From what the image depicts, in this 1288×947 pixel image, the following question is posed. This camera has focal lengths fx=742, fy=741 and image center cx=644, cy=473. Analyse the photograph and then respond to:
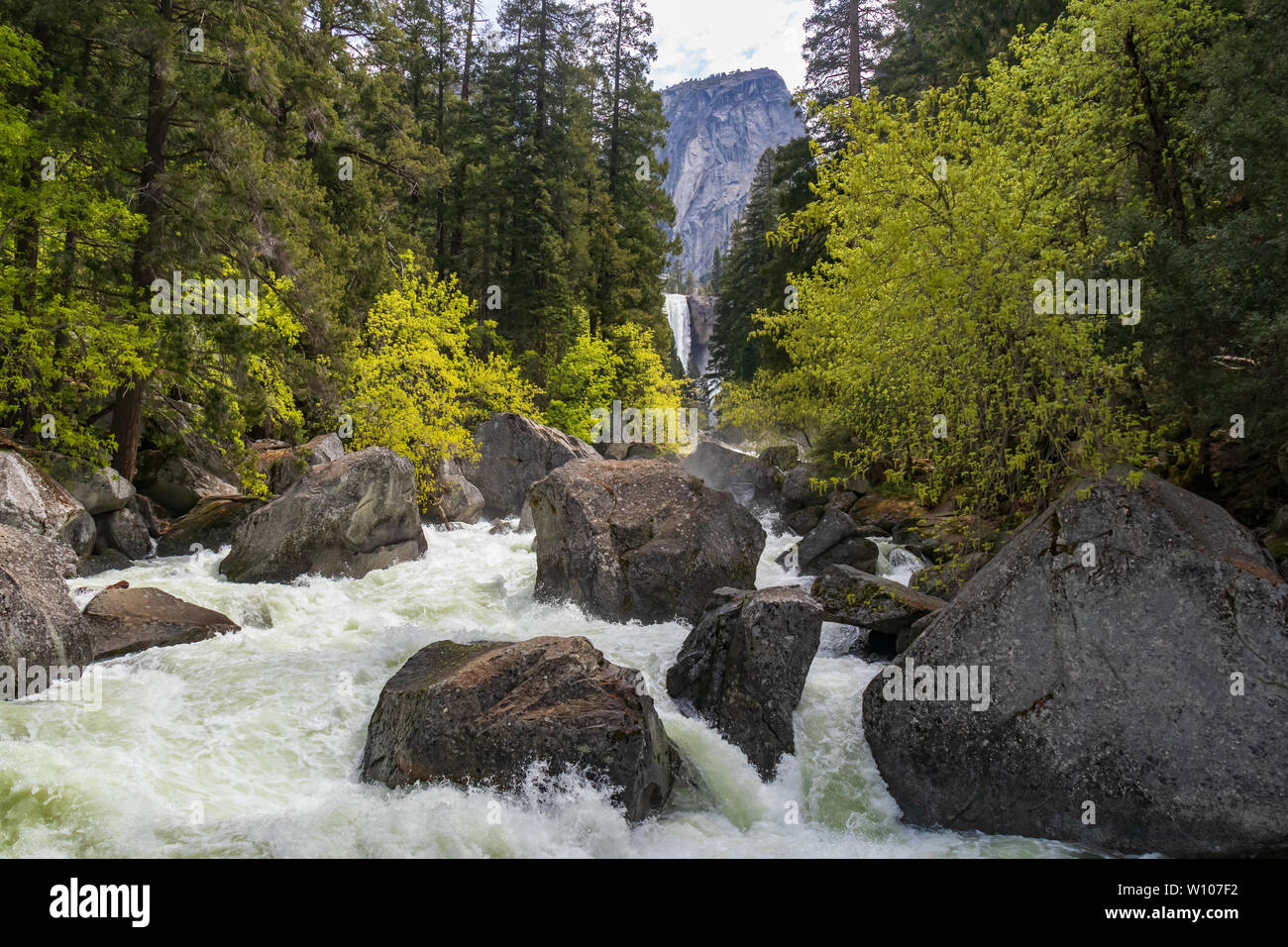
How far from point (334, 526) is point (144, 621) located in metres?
4.07

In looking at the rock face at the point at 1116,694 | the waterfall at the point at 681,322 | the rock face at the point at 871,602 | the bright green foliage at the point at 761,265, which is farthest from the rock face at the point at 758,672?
the waterfall at the point at 681,322

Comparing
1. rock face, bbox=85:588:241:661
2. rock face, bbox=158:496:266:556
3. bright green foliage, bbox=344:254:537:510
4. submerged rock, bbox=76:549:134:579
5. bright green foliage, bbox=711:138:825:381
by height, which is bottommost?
rock face, bbox=85:588:241:661

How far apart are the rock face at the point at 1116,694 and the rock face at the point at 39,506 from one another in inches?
440

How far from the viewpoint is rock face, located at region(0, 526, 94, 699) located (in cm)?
734

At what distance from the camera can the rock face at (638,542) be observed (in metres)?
11.5

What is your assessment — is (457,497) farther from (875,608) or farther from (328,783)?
(328,783)

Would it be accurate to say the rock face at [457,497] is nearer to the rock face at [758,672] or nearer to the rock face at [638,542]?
the rock face at [638,542]

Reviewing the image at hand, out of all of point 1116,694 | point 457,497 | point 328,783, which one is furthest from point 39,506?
point 1116,694

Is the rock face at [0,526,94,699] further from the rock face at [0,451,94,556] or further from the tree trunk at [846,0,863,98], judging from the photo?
the tree trunk at [846,0,863,98]

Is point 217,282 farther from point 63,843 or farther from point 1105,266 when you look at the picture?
point 1105,266

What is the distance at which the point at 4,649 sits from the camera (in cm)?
725

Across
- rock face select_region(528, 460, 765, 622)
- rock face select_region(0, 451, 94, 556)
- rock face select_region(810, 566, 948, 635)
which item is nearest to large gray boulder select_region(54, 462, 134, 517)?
rock face select_region(0, 451, 94, 556)

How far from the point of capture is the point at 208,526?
13.7m

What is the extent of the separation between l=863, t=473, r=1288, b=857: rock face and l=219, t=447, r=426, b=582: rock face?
369 inches
